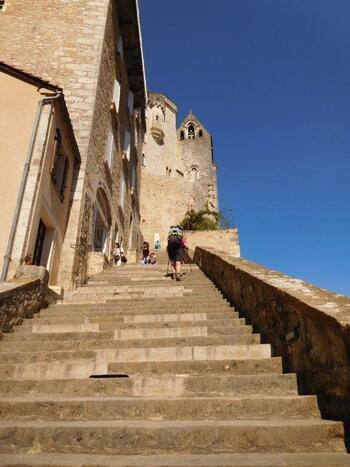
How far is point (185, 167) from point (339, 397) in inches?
1649

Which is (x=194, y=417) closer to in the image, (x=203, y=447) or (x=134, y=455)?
(x=203, y=447)

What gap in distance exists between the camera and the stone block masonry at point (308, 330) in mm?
2334

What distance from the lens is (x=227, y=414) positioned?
2.52 m

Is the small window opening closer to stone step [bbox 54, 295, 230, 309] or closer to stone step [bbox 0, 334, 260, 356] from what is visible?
stone step [bbox 54, 295, 230, 309]

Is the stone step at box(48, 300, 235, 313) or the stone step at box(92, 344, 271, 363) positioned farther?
the stone step at box(48, 300, 235, 313)

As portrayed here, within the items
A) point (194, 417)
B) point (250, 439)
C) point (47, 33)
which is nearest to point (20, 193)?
point (194, 417)

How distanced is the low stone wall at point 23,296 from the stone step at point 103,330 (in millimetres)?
185

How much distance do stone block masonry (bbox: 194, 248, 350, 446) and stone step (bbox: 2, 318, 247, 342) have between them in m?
0.30

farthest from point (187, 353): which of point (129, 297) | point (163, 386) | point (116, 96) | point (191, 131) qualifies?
point (191, 131)

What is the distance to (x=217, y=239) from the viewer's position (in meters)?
17.7

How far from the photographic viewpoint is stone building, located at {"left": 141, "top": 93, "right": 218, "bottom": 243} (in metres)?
31.7

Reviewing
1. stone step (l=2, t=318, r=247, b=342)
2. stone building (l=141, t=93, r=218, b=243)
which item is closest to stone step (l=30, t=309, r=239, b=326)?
stone step (l=2, t=318, r=247, b=342)

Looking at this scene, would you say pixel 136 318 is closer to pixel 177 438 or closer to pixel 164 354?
pixel 164 354

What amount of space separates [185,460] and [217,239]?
15.9m
